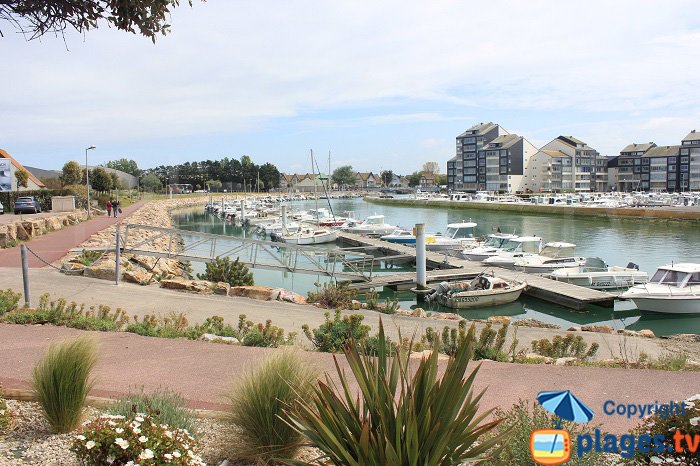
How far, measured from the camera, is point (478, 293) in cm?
2438

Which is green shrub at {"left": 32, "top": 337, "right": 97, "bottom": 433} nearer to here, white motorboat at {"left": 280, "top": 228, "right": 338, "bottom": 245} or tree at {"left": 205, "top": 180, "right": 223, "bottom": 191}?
white motorboat at {"left": 280, "top": 228, "right": 338, "bottom": 245}

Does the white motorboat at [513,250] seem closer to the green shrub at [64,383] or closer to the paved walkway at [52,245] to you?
the paved walkway at [52,245]

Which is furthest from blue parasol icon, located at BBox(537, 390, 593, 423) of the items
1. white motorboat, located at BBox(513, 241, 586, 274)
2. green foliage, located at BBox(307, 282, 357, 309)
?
white motorboat, located at BBox(513, 241, 586, 274)

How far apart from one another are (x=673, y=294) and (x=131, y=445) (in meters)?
23.8

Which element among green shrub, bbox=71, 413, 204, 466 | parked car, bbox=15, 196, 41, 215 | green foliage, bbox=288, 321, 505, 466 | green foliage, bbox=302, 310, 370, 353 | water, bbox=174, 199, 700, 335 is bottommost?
water, bbox=174, 199, 700, 335

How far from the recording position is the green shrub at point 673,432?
13.8ft

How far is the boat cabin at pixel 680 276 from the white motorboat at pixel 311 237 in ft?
97.8

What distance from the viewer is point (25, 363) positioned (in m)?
8.52

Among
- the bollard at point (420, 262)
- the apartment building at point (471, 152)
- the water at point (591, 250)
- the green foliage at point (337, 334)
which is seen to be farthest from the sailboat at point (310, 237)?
the apartment building at point (471, 152)

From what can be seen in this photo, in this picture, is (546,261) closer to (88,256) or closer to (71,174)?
(88,256)

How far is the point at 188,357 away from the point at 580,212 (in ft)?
276

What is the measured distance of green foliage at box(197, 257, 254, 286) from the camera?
22.5 m

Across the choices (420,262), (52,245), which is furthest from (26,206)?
(420,262)

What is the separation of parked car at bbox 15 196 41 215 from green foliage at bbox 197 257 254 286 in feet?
86.4
